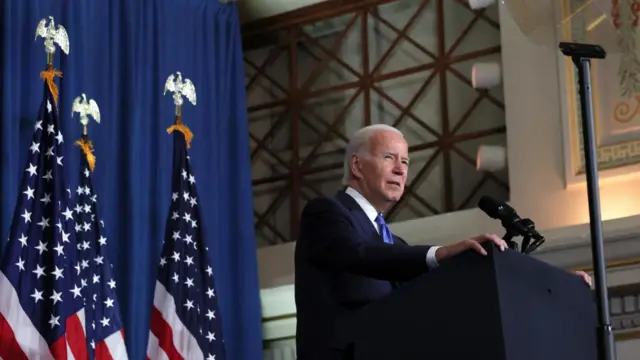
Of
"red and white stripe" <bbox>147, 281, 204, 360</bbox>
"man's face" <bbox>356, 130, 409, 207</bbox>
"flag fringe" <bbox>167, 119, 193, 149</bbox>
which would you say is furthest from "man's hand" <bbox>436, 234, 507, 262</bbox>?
"flag fringe" <bbox>167, 119, 193, 149</bbox>

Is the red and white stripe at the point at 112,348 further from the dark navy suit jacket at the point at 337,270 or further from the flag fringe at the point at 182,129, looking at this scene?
the dark navy suit jacket at the point at 337,270

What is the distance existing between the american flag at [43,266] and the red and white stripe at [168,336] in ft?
1.93

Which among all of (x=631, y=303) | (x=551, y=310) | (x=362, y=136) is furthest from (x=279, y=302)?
(x=551, y=310)

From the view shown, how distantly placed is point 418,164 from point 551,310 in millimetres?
3966

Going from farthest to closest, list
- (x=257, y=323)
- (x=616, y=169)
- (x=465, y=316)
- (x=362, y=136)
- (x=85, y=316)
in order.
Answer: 1. (x=257, y=323)
2. (x=616, y=169)
3. (x=85, y=316)
4. (x=362, y=136)
5. (x=465, y=316)

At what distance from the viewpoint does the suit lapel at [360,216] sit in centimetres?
324

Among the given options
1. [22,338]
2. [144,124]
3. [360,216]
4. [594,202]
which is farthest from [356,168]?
[144,124]

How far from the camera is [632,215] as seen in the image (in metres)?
5.77

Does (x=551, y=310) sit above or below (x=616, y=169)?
below

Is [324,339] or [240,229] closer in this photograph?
[324,339]

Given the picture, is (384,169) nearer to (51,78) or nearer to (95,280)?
(95,280)

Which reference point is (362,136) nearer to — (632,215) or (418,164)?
(632,215)

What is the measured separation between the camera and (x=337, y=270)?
310cm

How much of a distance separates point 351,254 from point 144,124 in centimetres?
369
